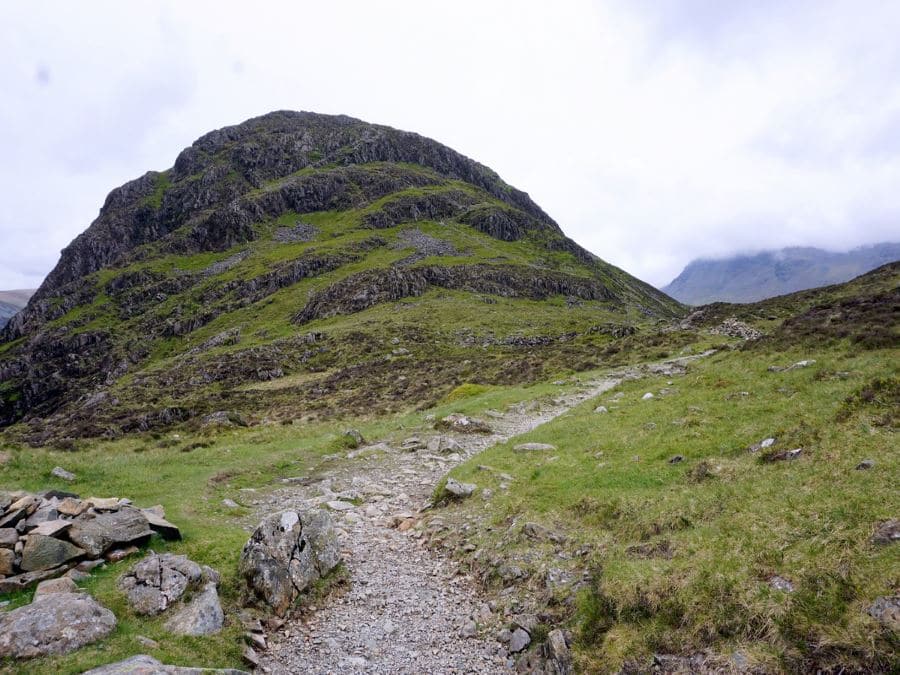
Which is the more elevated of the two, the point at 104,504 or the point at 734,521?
the point at 104,504

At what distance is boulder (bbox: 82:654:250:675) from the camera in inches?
280

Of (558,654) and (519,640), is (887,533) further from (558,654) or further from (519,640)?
(519,640)

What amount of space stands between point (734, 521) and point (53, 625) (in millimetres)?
13635

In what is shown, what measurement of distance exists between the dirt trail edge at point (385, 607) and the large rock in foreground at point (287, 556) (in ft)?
2.43

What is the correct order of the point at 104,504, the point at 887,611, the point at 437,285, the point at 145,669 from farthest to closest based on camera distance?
1. the point at 437,285
2. the point at 104,504
3. the point at 145,669
4. the point at 887,611

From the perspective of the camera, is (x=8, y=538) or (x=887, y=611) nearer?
(x=887, y=611)

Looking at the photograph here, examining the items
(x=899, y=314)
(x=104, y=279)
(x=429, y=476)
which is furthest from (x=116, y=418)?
(x=104, y=279)

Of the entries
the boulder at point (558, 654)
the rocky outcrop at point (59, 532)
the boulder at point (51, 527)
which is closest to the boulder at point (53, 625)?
the rocky outcrop at point (59, 532)

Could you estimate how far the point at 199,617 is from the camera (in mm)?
9398

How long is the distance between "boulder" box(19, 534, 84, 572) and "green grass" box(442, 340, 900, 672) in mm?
10680

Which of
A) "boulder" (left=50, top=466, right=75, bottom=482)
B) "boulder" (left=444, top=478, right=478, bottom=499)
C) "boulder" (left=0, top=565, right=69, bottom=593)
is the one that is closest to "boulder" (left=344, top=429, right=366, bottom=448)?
"boulder" (left=444, top=478, right=478, bottom=499)

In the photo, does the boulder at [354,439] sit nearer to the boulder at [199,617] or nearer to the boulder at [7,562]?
the boulder at [199,617]

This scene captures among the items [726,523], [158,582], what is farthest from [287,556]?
[726,523]

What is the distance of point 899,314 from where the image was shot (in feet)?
75.7
